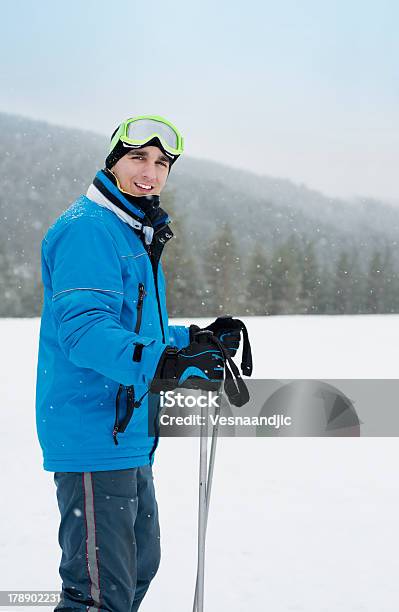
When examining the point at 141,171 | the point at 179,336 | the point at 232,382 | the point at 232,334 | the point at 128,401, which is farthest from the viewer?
the point at 179,336

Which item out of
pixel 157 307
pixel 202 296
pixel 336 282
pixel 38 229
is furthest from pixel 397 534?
pixel 38 229

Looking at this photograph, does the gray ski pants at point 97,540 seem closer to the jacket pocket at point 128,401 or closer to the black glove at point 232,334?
the jacket pocket at point 128,401

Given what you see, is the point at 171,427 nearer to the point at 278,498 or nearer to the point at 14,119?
the point at 278,498

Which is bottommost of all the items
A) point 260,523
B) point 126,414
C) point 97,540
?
point 260,523

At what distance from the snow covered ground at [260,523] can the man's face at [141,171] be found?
2148mm

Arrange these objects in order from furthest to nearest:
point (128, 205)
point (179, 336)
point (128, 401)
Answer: point (179, 336) → point (128, 205) → point (128, 401)

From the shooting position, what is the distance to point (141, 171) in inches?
91.9

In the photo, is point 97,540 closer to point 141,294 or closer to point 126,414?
point 126,414

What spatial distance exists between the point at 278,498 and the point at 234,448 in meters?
1.39

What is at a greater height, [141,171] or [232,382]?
[141,171]

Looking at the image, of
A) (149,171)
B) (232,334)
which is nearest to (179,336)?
(232,334)

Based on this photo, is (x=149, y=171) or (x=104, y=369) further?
(x=149, y=171)

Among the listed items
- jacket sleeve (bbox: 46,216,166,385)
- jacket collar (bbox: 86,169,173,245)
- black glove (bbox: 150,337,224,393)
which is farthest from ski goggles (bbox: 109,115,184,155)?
black glove (bbox: 150,337,224,393)

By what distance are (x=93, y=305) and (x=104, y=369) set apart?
0.19 metres
